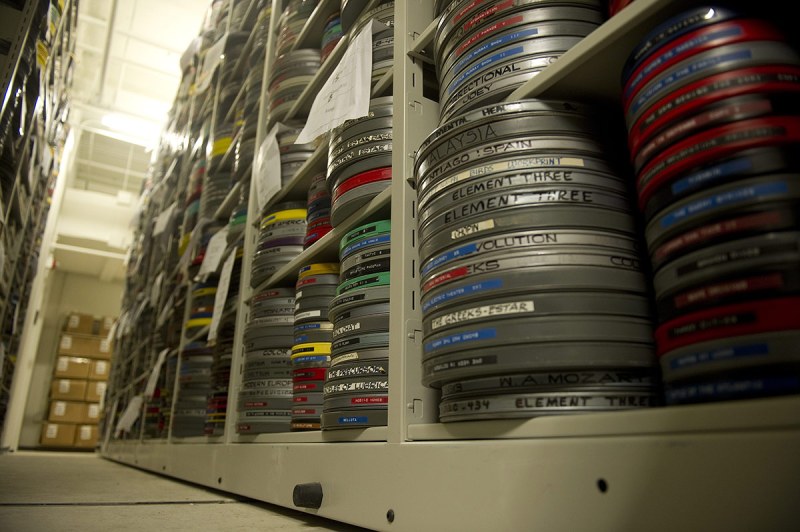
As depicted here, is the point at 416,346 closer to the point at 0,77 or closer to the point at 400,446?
the point at 400,446

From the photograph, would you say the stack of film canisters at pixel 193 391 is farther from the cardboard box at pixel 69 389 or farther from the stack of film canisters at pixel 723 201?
the cardboard box at pixel 69 389

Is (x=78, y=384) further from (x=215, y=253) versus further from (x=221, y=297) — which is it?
(x=221, y=297)

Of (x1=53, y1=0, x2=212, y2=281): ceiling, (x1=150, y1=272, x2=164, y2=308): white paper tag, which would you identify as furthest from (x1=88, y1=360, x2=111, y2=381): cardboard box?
(x1=150, y1=272, x2=164, y2=308): white paper tag

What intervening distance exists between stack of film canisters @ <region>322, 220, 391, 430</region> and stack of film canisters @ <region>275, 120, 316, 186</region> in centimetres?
73

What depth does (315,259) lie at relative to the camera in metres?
1.76

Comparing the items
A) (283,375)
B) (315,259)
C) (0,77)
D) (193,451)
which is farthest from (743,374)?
(193,451)

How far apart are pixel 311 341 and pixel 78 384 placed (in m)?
9.44

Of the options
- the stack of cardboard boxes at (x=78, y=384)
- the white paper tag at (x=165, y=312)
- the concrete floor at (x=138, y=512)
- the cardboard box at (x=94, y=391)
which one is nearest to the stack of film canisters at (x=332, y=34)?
the concrete floor at (x=138, y=512)

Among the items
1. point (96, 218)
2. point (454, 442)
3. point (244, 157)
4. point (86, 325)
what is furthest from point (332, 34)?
point (86, 325)

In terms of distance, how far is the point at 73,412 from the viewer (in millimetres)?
9078

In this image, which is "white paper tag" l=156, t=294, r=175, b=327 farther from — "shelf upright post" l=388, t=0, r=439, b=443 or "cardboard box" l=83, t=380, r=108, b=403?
"cardboard box" l=83, t=380, r=108, b=403

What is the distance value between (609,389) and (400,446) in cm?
43

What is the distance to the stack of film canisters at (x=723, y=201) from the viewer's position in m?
0.58

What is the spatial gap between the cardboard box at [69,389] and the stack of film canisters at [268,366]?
894 cm
